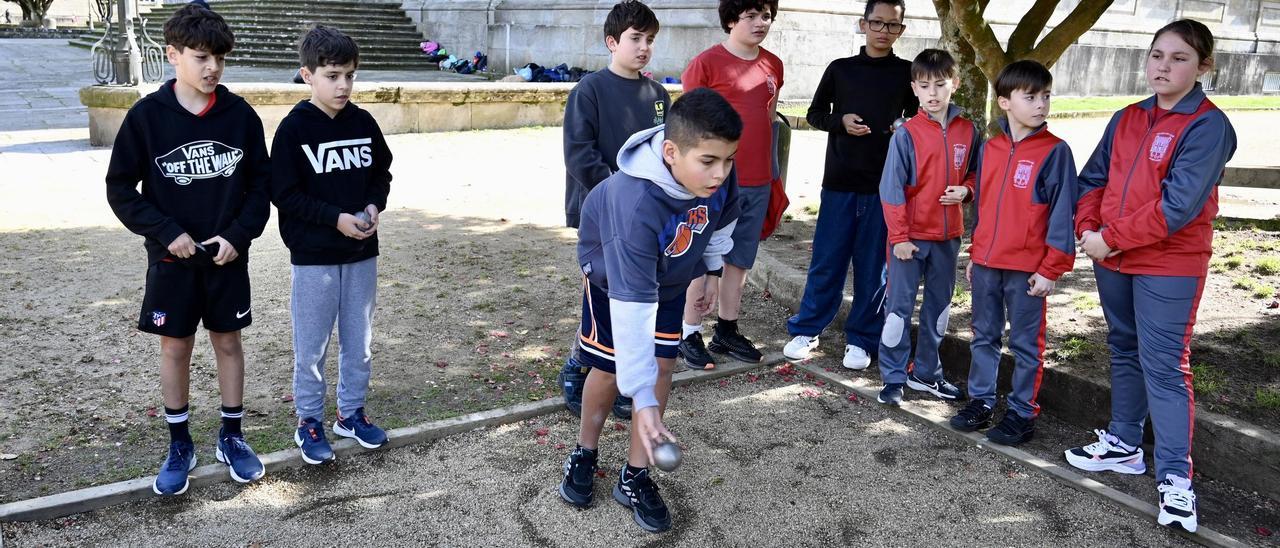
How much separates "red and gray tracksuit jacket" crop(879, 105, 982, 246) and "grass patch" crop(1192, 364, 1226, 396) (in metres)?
1.31

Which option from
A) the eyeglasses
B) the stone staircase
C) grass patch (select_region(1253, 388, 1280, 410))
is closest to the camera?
grass patch (select_region(1253, 388, 1280, 410))

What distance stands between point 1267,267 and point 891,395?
376cm

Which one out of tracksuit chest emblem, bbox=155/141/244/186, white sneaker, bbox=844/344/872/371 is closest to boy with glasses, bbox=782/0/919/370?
white sneaker, bbox=844/344/872/371

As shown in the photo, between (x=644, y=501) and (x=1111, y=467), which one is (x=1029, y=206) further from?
(x=644, y=501)

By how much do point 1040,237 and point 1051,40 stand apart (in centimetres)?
380

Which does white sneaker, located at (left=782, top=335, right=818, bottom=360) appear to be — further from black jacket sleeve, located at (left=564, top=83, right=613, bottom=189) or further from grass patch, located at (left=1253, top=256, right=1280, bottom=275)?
grass patch, located at (left=1253, top=256, right=1280, bottom=275)

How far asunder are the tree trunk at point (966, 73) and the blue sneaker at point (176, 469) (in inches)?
247

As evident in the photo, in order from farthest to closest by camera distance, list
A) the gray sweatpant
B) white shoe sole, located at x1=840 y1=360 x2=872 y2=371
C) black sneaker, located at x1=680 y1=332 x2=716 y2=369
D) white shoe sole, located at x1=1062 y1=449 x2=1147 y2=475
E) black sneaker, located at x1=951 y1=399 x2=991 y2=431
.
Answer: white shoe sole, located at x1=840 y1=360 x2=872 y2=371
black sneaker, located at x1=680 y1=332 x2=716 y2=369
black sneaker, located at x1=951 y1=399 x2=991 y2=431
white shoe sole, located at x1=1062 y1=449 x2=1147 y2=475
the gray sweatpant

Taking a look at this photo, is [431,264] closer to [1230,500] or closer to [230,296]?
[230,296]

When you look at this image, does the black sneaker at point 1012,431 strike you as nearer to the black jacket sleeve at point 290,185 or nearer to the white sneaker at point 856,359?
the white sneaker at point 856,359

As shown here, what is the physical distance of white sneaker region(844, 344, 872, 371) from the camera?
543 centimetres

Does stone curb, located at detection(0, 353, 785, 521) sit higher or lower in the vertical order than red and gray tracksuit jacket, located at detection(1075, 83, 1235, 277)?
lower

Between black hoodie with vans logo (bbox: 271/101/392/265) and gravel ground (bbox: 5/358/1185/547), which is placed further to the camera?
black hoodie with vans logo (bbox: 271/101/392/265)

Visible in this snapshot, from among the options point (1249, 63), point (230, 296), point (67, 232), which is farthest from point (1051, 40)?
point (1249, 63)
